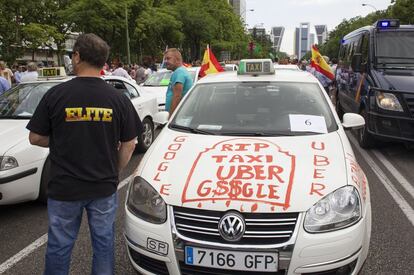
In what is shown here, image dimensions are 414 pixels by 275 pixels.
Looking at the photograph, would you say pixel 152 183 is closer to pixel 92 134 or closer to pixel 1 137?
pixel 92 134

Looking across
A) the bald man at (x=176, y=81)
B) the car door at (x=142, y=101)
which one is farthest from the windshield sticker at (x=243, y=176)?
the car door at (x=142, y=101)

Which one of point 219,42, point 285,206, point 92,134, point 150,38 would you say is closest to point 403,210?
point 285,206

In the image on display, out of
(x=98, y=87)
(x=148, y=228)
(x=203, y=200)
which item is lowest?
(x=148, y=228)

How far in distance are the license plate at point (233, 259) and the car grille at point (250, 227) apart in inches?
2.7

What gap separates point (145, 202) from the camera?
2996mm

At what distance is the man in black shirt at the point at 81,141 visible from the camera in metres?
2.58

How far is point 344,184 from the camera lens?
2.96 m

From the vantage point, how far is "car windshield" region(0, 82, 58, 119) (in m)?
5.68

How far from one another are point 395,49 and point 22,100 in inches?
243

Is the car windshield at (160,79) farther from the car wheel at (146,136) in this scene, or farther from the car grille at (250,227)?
the car grille at (250,227)

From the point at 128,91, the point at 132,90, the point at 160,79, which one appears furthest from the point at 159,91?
the point at 128,91

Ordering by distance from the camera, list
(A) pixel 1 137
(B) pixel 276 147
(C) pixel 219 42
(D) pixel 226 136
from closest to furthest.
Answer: (B) pixel 276 147 → (D) pixel 226 136 → (A) pixel 1 137 → (C) pixel 219 42

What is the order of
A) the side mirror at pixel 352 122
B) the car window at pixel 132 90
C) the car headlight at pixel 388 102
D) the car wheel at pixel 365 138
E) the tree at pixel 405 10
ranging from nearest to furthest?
the side mirror at pixel 352 122 < the car headlight at pixel 388 102 < the car wheel at pixel 365 138 < the car window at pixel 132 90 < the tree at pixel 405 10

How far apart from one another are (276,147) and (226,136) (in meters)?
0.47
